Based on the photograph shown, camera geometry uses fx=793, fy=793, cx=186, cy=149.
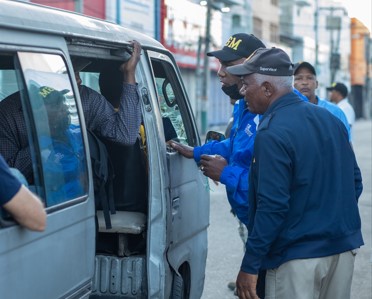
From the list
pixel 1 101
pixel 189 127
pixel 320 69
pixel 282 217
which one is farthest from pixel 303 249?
pixel 320 69

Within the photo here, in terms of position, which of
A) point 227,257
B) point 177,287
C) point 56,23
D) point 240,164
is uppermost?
point 56,23

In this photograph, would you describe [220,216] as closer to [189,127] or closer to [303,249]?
[189,127]

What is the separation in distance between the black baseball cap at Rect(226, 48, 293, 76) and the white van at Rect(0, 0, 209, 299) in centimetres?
76

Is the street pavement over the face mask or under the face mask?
under

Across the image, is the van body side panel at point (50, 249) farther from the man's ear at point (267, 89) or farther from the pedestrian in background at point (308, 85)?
the pedestrian in background at point (308, 85)

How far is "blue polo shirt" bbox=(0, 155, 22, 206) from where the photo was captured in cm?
276

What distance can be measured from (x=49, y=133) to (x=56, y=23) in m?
0.52

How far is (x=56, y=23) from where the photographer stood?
3.61 m

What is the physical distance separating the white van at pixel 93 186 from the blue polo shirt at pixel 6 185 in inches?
9.1

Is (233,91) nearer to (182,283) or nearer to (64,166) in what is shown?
(182,283)

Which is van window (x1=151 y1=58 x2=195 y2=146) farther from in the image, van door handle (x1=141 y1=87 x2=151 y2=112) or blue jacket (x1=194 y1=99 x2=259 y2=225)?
blue jacket (x1=194 y1=99 x2=259 y2=225)

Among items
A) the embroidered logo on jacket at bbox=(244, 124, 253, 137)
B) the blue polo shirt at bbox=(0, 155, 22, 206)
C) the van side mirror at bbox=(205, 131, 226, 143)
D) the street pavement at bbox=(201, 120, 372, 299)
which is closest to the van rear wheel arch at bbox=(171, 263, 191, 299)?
the van side mirror at bbox=(205, 131, 226, 143)

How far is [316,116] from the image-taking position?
381 cm

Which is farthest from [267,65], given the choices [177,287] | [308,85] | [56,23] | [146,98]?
[308,85]
